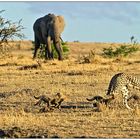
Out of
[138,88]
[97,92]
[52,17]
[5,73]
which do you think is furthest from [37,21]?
[138,88]

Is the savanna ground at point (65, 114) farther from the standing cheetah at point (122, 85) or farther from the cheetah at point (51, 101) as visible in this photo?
the standing cheetah at point (122, 85)

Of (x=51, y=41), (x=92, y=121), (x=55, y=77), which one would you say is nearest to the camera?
(x=92, y=121)

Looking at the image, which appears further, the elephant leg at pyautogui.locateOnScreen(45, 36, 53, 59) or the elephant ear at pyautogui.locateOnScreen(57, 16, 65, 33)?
the elephant ear at pyautogui.locateOnScreen(57, 16, 65, 33)

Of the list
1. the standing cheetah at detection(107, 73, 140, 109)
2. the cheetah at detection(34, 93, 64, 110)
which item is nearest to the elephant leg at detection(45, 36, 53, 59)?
the standing cheetah at detection(107, 73, 140, 109)

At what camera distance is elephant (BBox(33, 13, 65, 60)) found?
37.9 m

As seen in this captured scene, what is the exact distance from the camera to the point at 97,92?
17891 millimetres

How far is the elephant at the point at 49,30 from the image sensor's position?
37909 mm

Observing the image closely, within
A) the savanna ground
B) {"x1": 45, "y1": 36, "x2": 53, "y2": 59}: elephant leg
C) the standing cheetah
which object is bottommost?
the savanna ground

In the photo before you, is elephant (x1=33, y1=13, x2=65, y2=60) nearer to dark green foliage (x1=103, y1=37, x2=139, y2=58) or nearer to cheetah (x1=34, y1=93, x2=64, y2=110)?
dark green foliage (x1=103, y1=37, x2=139, y2=58)

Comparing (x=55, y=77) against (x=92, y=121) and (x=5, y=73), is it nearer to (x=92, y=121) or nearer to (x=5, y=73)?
(x=5, y=73)

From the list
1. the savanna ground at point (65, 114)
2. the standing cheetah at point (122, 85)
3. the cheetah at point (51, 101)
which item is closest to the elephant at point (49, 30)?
the savanna ground at point (65, 114)

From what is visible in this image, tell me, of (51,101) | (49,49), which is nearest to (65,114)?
(51,101)

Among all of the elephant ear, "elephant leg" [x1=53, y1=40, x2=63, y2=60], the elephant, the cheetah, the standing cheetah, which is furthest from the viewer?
the elephant ear

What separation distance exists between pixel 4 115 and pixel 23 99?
3158mm
